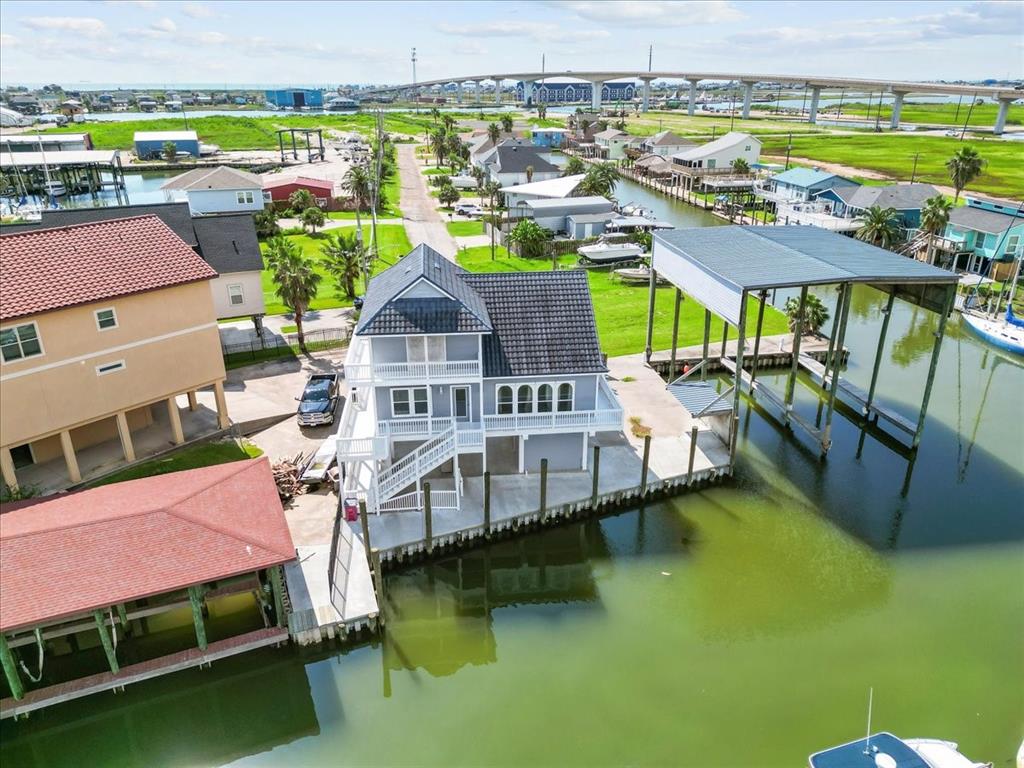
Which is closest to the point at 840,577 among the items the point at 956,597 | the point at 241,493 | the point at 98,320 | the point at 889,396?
the point at 956,597

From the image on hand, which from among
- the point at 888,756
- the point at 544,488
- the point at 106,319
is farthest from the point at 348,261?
the point at 888,756

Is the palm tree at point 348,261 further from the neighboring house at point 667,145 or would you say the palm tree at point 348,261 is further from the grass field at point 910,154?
the grass field at point 910,154

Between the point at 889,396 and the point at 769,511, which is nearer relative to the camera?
the point at 769,511

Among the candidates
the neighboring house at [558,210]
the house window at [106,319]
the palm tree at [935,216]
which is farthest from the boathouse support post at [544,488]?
the neighboring house at [558,210]

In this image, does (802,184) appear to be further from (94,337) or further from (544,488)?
(94,337)

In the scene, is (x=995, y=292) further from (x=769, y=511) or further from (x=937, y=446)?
(x=769, y=511)

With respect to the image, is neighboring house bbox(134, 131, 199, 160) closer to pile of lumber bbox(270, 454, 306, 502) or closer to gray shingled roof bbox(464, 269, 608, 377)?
pile of lumber bbox(270, 454, 306, 502)
